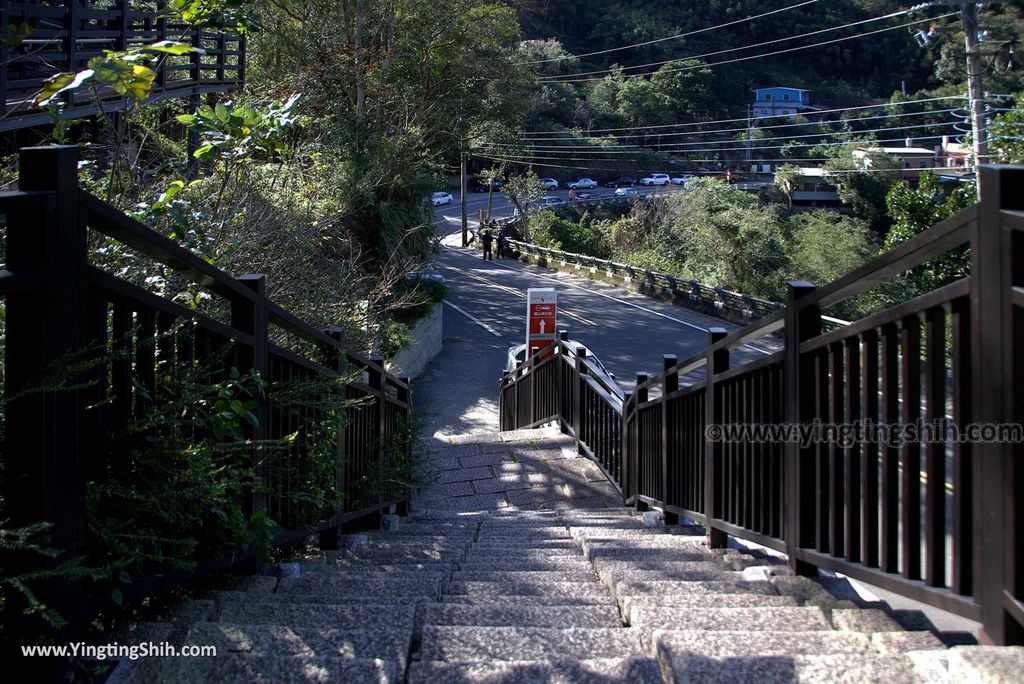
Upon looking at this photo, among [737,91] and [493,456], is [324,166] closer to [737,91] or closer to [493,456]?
[493,456]

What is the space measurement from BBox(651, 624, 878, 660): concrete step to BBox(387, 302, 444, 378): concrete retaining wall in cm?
1678

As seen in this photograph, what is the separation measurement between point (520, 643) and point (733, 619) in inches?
32.5

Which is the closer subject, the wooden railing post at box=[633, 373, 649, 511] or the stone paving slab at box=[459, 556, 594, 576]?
the stone paving slab at box=[459, 556, 594, 576]

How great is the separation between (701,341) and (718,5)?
9423 cm

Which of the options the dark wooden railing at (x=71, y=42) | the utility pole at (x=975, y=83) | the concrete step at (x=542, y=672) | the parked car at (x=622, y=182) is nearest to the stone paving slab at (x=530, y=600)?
the concrete step at (x=542, y=672)

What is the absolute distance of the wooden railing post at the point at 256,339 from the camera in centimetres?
390

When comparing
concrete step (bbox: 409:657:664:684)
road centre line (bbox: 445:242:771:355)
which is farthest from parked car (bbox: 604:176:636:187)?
concrete step (bbox: 409:657:664:684)

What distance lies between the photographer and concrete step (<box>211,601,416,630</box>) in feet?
10.2

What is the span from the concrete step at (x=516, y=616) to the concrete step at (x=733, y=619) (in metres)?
0.17

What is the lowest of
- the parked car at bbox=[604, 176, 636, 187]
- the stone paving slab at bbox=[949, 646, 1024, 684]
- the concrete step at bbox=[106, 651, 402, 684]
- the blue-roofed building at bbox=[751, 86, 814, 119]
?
the concrete step at bbox=[106, 651, 402, 684]

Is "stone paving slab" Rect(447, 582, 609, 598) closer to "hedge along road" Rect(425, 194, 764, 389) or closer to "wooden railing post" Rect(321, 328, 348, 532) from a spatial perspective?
"wooden railing post" Rect(321, 328, 348, 532)

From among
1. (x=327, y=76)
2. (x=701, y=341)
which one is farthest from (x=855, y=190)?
(x=327, y=76)

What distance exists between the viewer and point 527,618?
3.41 metres

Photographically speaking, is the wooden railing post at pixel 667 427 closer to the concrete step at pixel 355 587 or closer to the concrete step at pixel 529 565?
the concrete step at pixel 529 565
